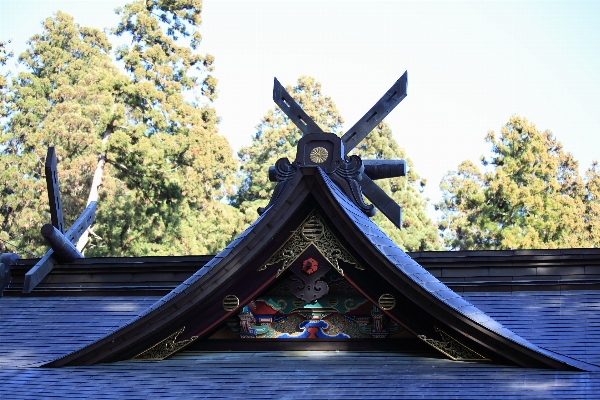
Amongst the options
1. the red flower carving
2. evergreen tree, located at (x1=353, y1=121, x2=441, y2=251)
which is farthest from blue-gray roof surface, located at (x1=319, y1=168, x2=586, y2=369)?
evergreen tree, located at (x1=353, y1=121, x2=441, y2=251)

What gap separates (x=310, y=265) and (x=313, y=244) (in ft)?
0.58

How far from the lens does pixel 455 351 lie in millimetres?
6344

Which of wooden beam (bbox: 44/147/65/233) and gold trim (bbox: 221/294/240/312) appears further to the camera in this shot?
wooden beam (bbox: 44/147/65/233)

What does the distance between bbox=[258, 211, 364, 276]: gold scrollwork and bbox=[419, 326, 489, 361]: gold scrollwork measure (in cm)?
89

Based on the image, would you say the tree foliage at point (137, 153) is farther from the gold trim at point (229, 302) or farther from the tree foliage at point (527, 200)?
the gold trim at point (229, 302)

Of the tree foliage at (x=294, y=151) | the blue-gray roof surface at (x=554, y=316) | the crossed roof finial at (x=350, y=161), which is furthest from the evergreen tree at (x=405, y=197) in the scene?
the blue-gray roof surface at (x=554, y=316)

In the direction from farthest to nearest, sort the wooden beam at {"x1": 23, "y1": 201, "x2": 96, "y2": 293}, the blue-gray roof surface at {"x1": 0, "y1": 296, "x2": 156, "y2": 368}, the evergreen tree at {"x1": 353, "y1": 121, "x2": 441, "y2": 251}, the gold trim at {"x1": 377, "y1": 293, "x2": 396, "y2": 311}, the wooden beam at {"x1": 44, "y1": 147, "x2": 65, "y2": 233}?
the evergreen tree at {"x1": 353, "y1": 121, "x2": 441, "y2": 251} → the wooden beam at {"x1": 44, "y1": 147, "x2": 65, "y2": 233} → the wooden beam at {"x1": 23, "y1": 201, "x2": 96, "y2": 293} → the blue-gray roof surface at {"x1": 0, "y1": 296, "x2": 156, "y2": 368} → the gold trim at {"x1": 377, "y1": 293, "x2": 396, "y2": 311}

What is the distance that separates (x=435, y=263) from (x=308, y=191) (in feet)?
6.69

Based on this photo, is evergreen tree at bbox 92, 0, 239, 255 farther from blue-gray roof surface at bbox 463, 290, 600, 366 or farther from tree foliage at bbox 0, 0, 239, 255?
blue-gray roof surface at bbox 463, 290, 600, 366

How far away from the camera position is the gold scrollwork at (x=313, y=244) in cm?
666

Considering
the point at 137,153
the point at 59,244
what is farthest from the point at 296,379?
the point at 137,153

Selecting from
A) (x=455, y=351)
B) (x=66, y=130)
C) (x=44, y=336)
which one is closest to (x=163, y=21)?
(x=66, y=130)

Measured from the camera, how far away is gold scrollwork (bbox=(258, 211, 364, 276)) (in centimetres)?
666

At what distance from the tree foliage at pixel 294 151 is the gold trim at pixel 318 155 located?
24007mm
